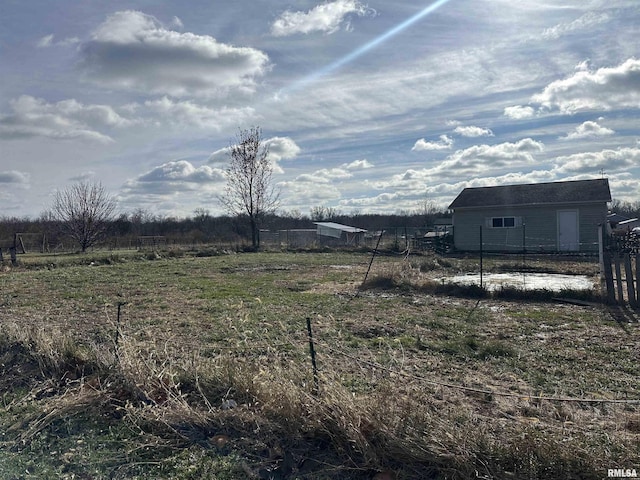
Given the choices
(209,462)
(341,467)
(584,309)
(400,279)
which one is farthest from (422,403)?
(400,279)

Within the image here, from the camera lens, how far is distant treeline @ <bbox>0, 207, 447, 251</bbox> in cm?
3816

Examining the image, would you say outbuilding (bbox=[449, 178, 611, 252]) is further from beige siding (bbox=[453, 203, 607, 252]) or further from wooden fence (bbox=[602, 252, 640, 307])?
wooden fence (bbox=[602, 252, 640, 307])

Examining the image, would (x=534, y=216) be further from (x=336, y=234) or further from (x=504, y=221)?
(x=336, y=234)

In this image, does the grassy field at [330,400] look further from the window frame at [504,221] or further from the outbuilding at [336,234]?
the outbuilding at [336,234]

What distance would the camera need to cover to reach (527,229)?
930 inches

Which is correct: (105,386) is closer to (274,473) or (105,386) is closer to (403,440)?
(274,473)

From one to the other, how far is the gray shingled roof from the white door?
2.22ft

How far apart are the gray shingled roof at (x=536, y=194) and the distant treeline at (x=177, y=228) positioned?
10.1 ft

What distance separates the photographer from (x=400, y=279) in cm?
1207

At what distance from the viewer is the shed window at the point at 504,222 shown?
23891 millimetres

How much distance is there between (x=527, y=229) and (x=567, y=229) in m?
1.78

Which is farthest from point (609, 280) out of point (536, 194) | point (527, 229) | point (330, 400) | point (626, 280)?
point (536, 194)

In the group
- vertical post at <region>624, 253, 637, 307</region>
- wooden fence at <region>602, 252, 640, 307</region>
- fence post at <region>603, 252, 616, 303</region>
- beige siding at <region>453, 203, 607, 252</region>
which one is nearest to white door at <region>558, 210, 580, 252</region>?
beige siding at <region>453, 203, 607, 252</region>

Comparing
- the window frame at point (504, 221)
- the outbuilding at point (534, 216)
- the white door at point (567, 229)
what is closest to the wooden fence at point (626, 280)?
the outbuilding at point (534, 216)
